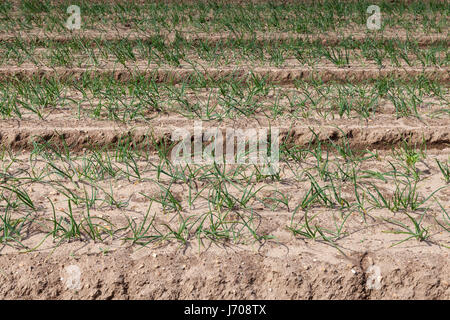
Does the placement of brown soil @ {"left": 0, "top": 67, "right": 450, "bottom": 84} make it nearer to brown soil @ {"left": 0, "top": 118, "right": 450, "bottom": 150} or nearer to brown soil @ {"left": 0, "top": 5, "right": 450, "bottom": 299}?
brown soil @ {"left": 0, "top": 118, "right": 450, "bottom": 150}

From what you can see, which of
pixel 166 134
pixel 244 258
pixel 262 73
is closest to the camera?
pixel 244 258

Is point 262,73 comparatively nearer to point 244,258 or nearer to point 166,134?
point 166,134

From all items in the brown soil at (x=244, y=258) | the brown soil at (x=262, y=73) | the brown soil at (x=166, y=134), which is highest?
the brown soil at (x=262, y=73)

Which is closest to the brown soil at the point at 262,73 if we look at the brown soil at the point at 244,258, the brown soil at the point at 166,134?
the brown soil at the point at 166,134

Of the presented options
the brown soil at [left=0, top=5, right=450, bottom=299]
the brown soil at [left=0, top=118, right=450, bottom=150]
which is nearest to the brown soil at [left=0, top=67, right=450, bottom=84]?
the brown soil at [left=0, top=118, right=450, bottom=150]

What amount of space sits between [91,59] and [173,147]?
1739mm

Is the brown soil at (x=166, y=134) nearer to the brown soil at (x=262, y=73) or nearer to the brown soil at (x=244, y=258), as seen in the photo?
the brown soil at (x=244, y=258)

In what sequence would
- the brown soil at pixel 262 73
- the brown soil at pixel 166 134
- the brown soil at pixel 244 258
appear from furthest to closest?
1. the brown soil at pixel 262 73
2. the brown soil at pixel 166 134
3. the brown soil at pixel 244 258

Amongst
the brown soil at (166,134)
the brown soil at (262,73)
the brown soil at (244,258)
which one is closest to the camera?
the brown soil at (244,258)

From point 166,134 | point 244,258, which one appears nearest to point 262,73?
point 166,134

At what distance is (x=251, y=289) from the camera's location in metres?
2.05

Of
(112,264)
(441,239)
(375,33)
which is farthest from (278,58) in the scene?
(112,264)

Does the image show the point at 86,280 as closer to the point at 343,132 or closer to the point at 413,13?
the point at 343,132

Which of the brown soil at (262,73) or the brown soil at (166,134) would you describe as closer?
the brown soil at (166,134)
